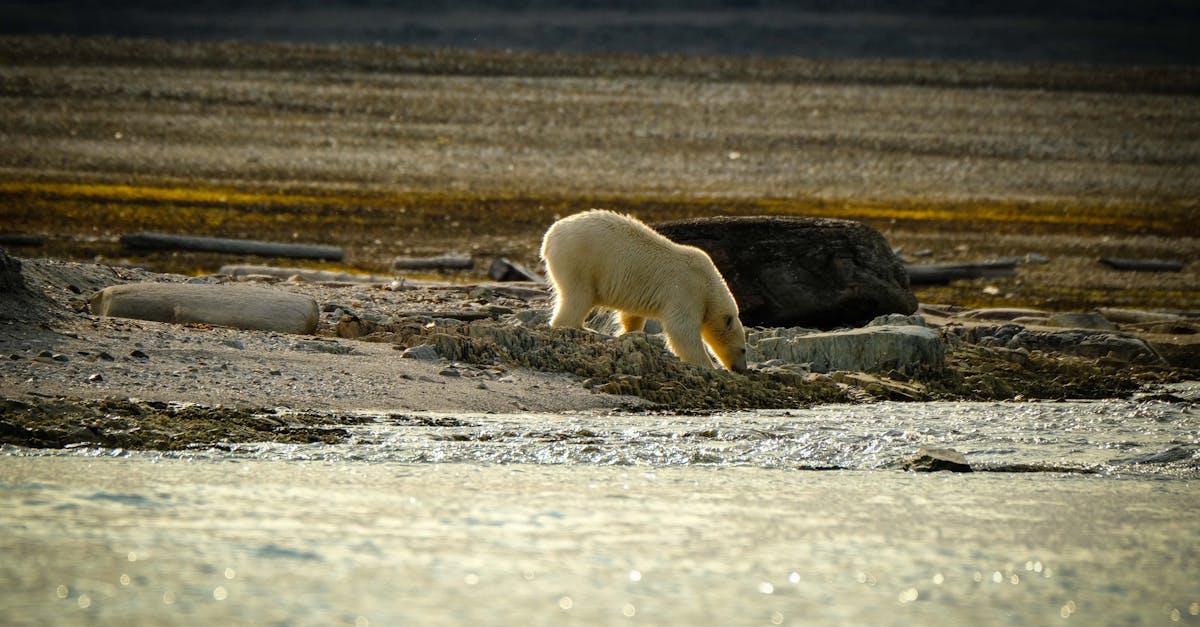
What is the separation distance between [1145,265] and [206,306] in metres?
16.2

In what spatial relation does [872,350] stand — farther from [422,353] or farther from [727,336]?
[422,353]

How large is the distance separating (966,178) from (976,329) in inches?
788

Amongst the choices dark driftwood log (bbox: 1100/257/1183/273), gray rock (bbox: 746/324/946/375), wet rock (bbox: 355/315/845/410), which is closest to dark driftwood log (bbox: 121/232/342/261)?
wet rock (bbox: 355/315/845/410)

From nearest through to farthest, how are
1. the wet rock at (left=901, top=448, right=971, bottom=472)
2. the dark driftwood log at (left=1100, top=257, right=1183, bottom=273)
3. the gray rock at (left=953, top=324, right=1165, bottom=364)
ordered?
the wet rock at (left=901, top=448, right=971, bottom=472) < the gray rock at (left=953, top=324, right=1165, bottom=364) < the dark driftwood log at (left=1100, top=257, right=1183, bottom=273)

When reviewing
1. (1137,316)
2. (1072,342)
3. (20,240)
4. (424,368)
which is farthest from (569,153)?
(424,368)

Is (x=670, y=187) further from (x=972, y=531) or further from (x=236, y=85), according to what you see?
(x=972, y=531)

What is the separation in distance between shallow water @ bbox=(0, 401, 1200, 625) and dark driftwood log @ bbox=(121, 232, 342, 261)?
11.8 meters

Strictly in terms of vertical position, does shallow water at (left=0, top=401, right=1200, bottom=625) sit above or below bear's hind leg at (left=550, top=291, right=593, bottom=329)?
above

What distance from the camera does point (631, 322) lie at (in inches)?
507

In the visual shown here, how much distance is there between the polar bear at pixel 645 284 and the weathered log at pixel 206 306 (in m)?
2.03

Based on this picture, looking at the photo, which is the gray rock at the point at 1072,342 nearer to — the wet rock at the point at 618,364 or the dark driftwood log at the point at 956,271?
the wet rock at the point at 618,364

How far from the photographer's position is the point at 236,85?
41000mm

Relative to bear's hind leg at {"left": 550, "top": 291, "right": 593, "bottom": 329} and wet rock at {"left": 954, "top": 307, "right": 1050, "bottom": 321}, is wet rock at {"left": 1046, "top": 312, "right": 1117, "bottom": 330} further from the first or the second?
bear's hind leg at {"left": 550, "top": 291, "right": 593, "bottom": 329}

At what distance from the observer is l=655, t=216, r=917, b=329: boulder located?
13664 mm
